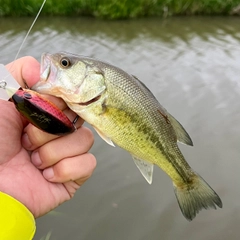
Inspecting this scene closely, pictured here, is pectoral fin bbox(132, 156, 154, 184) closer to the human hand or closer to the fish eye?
the human hand

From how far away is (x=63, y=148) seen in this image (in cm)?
194

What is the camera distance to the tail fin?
235 cm

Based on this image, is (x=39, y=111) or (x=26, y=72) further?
(x=26, y=72)

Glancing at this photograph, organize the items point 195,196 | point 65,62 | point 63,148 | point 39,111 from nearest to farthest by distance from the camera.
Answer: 1. point 39,111
2. point 65,62
3. point 63,148
4. point 195,196

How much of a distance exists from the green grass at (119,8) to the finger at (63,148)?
11422 millimetres

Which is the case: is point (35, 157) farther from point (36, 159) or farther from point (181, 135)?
point (181, 135)

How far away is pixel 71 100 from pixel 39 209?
2.25ft

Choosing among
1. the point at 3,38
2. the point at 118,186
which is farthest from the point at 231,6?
the point at 118,186

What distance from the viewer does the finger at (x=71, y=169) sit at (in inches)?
77.1

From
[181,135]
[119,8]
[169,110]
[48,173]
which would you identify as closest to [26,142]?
[48,173]

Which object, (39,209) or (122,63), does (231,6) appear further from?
(39,209)

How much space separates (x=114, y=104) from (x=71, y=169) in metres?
0.43

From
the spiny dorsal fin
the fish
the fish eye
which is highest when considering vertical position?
the fish eye

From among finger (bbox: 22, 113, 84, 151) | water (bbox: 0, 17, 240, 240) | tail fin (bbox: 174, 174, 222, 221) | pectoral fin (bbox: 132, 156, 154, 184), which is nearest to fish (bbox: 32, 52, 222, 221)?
pectoral fin (bbox: 132, 156, 154, 184)
